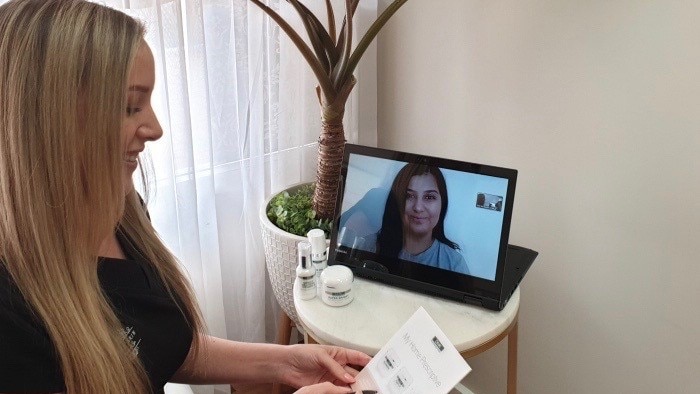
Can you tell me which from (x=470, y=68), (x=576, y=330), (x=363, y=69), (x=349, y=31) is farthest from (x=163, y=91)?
(x=576, y=330)

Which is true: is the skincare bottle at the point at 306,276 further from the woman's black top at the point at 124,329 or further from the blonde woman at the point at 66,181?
the blonde woman at the point at 66,181

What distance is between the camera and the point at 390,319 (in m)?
1.04

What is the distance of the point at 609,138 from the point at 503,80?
27 cm

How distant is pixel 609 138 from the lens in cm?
113

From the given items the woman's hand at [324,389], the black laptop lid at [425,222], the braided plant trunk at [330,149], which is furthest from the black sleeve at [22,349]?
the braided plant trunk at [330,149]

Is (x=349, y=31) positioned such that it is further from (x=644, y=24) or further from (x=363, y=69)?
(x=644, y=24)

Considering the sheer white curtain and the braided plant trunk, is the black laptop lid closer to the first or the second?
the braided plant trunk

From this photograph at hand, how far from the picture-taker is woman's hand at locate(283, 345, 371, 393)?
99 centimetres

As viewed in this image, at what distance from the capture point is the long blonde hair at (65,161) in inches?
26.0

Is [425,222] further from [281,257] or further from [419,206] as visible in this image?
[281,257]

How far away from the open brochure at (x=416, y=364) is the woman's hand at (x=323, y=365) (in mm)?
26

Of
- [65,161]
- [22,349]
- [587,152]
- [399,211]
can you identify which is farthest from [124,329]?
[587,152]

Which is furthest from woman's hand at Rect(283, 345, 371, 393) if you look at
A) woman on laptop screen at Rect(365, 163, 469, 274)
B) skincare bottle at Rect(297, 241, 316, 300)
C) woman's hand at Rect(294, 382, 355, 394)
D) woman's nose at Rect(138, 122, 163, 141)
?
woman's nose at Rect(138, 122, 163, 141)

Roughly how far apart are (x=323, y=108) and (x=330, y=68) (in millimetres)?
88
